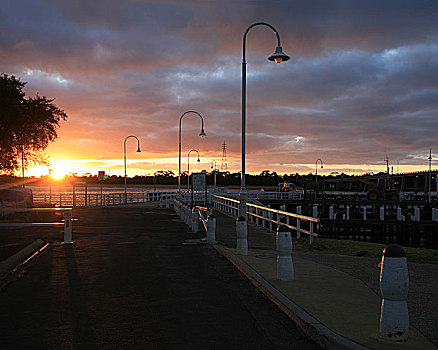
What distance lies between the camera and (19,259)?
39.7 ft

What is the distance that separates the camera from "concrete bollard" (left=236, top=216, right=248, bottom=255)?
39.8 feet

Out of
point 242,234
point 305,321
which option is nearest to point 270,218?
point 242,234

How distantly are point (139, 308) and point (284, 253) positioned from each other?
2.74 meters

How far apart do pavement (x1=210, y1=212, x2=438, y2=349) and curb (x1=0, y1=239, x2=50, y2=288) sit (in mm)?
4781

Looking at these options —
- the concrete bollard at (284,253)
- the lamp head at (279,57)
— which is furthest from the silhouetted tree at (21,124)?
the concrete bollard at (284,253)

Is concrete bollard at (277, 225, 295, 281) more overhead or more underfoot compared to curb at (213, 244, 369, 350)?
more overhead

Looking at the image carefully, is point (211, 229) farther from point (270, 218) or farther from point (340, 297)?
point (340, 297)

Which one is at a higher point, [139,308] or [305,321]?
[305,321]

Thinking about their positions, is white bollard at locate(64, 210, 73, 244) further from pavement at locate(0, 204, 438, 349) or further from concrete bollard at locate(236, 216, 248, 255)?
concrete bollard at locate(236, 216, 248, 255)

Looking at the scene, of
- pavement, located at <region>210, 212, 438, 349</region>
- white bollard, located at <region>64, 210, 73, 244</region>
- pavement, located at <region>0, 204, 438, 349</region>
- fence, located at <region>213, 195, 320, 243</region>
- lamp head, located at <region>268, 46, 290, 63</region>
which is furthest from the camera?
lamp head, located at <region>268, 46, 290, 63</region>

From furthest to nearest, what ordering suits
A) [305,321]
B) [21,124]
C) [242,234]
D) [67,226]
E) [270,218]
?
[21,124]
[270,218]
[67,226]
[242,234]
[305,321]

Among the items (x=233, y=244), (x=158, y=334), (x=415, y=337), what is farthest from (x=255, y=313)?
(x=233, y=244)

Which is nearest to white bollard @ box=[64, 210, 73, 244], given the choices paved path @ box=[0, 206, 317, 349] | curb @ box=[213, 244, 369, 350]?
paved path @ box=[0, 206, 317, 349]

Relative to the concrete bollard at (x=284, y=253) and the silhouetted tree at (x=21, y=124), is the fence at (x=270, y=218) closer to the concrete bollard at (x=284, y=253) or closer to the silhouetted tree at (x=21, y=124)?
the concrete bollard at (x=284, y=253)
